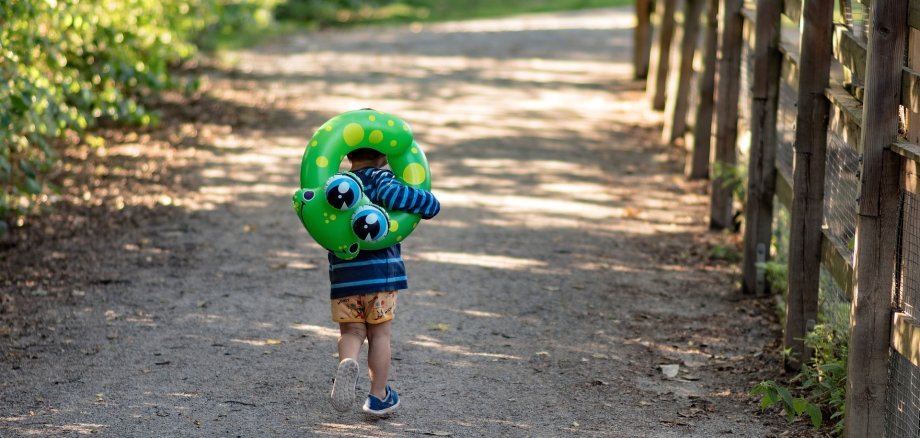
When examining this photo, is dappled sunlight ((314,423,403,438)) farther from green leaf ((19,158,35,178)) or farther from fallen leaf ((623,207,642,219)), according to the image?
fallen leaf ((623,207,642,219))

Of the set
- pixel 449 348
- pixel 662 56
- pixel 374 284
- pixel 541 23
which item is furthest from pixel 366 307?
pixel 541 23

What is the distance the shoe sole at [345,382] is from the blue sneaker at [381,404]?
0.91 ft

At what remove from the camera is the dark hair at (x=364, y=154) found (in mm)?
4918

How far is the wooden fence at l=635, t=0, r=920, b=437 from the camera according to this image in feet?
14.0

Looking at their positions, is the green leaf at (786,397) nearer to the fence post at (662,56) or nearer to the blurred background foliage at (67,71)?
the blurred background foliage at (67,71)

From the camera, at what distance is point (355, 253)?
4750 millimetres

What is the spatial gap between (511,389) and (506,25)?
1616 centimetres

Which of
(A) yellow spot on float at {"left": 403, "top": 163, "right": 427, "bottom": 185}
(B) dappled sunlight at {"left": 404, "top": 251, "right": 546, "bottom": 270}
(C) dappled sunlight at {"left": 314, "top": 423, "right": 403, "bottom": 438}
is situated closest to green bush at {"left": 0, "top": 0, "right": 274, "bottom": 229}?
(B) dappled sunlight at {"left": 404, "top": 251, "right": 546, "bottom": 270}

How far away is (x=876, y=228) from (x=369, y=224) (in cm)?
194

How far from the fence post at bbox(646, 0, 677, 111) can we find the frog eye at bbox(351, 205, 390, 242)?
8250 mm

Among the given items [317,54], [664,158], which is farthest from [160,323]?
[317,54]

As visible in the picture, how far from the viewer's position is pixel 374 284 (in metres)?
4.83

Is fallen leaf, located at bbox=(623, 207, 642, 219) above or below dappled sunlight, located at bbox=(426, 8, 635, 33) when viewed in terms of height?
below

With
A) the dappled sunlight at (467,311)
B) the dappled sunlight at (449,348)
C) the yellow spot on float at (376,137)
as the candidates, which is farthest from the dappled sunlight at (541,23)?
the yellow spot on float at (376,137)
